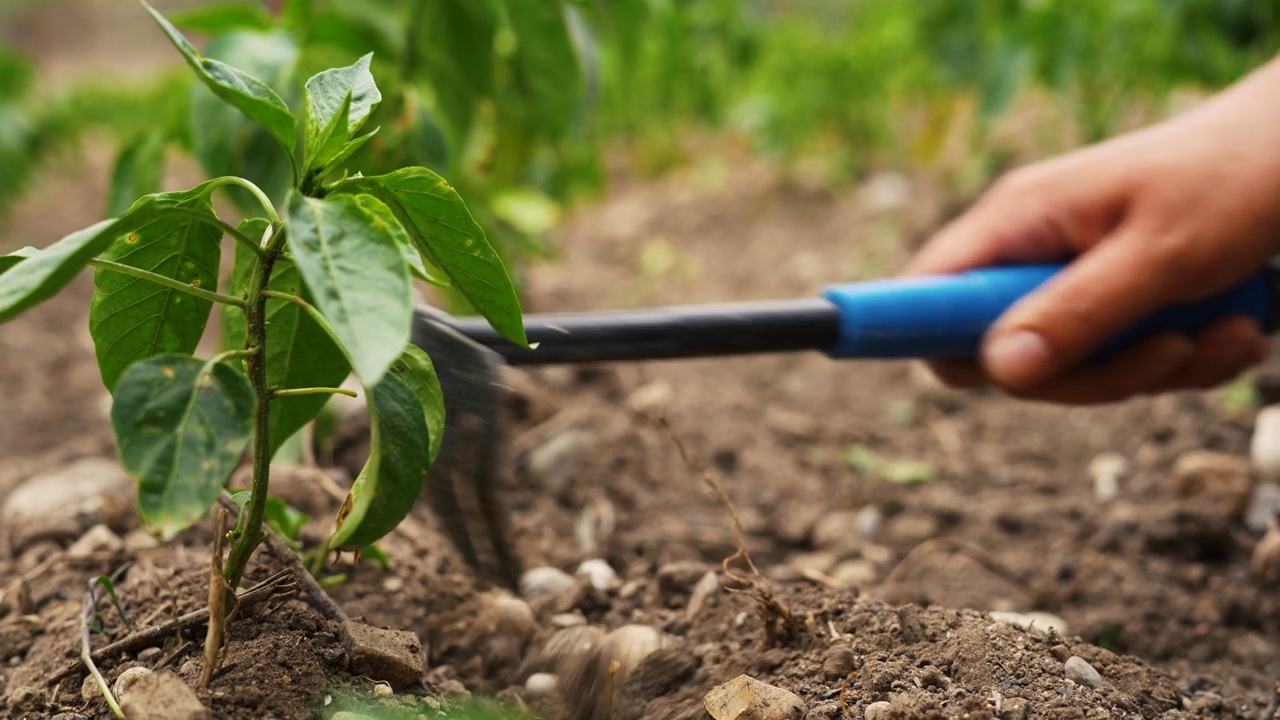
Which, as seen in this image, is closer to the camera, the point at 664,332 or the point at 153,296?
the point at 153,296

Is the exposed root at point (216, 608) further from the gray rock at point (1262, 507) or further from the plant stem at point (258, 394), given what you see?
the gray rock at point (1262, 507)

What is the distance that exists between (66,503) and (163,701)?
77 centimetres

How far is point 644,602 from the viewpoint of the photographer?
1.18m

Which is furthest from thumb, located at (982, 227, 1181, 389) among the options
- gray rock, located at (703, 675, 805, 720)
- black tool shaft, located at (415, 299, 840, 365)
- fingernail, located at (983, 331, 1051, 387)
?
gray rock, located at (703, 675, 805, 720)

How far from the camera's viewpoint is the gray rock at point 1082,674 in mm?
910

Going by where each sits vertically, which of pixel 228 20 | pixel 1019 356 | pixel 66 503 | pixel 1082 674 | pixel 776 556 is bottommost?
pixel 776 556

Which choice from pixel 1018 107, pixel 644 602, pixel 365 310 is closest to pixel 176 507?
pixel 365 310

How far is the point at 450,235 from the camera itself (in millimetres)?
796

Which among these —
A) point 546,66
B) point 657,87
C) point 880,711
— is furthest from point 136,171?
point 657,87

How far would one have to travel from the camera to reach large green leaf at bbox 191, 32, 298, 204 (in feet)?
4.60

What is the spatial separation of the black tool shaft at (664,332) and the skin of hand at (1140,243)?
28 centimetres

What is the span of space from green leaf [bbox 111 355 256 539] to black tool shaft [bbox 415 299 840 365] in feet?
1.43

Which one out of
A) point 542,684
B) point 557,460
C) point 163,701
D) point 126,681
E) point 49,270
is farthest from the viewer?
point 557,460

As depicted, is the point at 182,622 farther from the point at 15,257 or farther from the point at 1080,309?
the point at 1080,309
